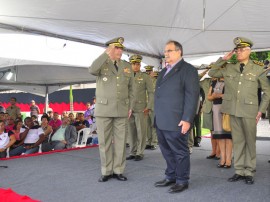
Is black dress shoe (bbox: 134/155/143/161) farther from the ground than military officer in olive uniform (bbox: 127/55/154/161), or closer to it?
closer to it

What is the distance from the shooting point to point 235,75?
3.44 m

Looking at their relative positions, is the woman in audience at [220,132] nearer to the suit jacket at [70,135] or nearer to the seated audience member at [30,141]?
the suit jacket at [70,135]

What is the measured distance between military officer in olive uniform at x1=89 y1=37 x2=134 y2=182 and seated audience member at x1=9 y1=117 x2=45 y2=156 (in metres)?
2.77

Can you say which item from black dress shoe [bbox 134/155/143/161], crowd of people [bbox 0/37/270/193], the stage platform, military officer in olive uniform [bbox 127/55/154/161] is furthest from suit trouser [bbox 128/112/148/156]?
crowd of people [bbox 0/37/270/193]

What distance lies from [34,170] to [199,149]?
332cm

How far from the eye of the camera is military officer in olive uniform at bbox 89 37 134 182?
349 cm

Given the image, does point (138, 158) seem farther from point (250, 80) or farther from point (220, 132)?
point (250, 80)

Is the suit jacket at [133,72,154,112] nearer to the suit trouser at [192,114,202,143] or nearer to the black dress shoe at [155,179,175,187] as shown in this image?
the suit trouser at [192,114,202,143]

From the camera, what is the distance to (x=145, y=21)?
5480mm

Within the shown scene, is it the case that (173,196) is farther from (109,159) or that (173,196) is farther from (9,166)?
(9,166)

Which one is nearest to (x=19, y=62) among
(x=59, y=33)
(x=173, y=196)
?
(x=59, y=33)

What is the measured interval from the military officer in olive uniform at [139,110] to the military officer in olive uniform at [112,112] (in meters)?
1.44

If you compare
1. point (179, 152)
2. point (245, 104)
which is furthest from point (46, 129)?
point (245, 104)

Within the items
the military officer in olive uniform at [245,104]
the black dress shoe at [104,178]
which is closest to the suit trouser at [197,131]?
the military officer in olive uniform at [245,104]
